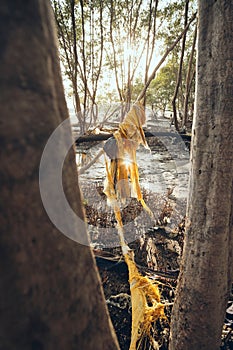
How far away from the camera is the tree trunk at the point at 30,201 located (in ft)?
0.89

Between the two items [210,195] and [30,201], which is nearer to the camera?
[30,201]

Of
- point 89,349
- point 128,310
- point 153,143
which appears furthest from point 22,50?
point 153,143

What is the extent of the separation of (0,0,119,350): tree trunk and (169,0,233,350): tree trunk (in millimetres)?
942

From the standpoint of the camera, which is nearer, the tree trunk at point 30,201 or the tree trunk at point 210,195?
the tree trunk at point 30,201

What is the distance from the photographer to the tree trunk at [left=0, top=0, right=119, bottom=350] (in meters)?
0.27

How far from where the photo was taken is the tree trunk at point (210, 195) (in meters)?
1.03

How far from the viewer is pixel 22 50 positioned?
28 cm

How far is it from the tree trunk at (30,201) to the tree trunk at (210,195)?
0.94 metres

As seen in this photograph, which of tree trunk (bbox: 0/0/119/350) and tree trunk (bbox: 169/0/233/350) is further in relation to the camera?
tree trunk (bbox: 169/0/233/350)

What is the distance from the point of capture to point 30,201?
0.30m

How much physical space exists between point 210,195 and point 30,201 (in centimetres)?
105

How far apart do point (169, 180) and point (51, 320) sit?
22.4ft

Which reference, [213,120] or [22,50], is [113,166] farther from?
[22,50]

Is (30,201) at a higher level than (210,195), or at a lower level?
higher
